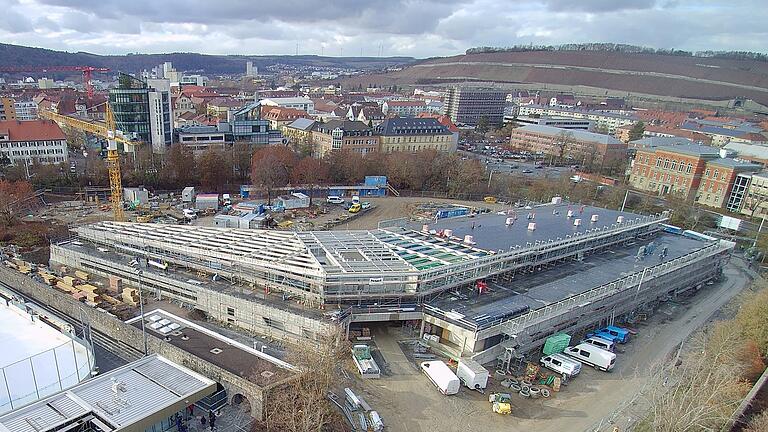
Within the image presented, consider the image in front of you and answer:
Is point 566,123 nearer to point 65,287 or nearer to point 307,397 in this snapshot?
point 65,287

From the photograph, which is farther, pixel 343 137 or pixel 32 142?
pixel 343 137

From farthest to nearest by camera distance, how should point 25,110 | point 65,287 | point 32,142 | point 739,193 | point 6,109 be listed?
point 25,110, point 6,109, point 739,193, point 32,142, point 65,287

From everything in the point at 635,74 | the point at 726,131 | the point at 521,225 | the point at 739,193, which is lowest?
the point at 739,193

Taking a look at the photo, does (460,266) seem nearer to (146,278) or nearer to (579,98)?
(146,278)

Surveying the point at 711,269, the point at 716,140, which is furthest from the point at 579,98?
the point at 711,269

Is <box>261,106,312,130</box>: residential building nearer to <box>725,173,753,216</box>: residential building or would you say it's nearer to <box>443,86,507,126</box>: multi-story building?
<box>443,86,507,126</box>: multi-story building

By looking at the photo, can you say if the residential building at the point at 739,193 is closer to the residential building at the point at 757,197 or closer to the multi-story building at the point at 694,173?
the multi-story building at the point at 694,173

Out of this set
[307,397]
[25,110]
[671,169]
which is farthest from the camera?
[25,110]

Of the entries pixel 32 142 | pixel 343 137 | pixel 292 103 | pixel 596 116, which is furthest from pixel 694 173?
pixel 292 103
